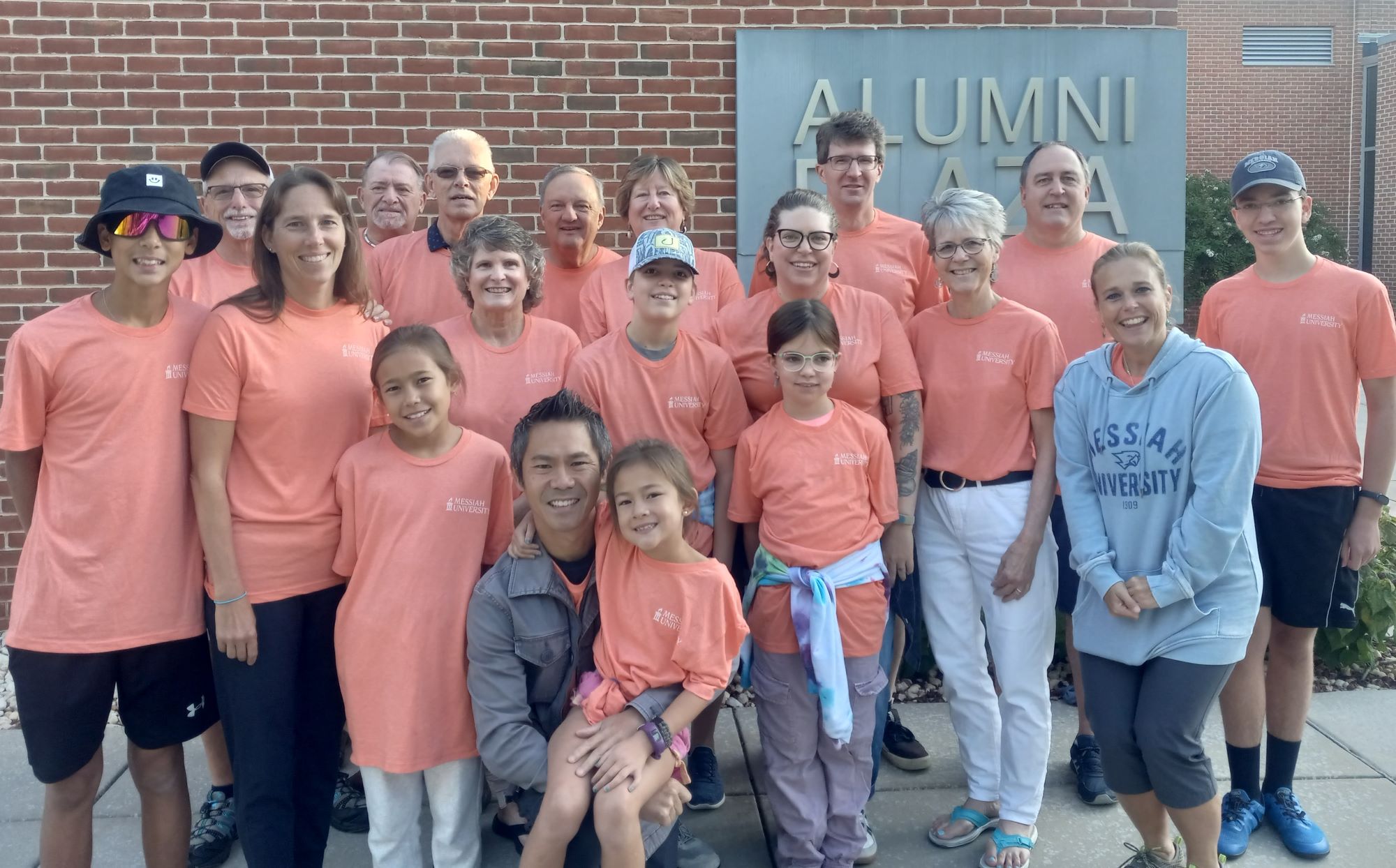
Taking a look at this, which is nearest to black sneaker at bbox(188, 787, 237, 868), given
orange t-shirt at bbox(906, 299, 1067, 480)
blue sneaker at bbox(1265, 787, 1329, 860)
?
orange t-shirt at bbox(906, 299, 1067, 480)

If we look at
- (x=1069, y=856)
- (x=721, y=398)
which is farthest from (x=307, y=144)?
(x=1069, y=856)

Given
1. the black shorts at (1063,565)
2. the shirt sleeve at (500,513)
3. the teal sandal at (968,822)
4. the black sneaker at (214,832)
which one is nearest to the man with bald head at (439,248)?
the shirt sleeve at (500,513)

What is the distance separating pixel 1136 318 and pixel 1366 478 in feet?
4.04

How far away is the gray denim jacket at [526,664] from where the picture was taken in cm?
284

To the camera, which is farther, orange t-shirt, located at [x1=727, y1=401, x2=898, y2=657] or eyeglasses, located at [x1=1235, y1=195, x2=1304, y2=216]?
eyeglasses, located at [x1=1235, y1=195, x2=1304, y2=216]

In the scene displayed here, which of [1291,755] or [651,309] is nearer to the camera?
[651,309]

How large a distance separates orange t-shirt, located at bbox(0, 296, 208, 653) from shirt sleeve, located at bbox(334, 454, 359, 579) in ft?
1.36

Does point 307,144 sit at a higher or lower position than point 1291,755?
higher

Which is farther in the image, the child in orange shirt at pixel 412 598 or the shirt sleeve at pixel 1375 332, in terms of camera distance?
the shirt sleeve at pixel 1375 332

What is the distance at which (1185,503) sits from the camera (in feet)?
9.48

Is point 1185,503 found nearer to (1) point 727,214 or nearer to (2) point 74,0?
(1) point 727,214

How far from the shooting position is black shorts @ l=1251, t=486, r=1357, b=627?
3.39 metres

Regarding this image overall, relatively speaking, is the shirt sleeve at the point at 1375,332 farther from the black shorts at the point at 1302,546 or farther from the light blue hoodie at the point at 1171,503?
the light blue hoodie at the point at 1171,503

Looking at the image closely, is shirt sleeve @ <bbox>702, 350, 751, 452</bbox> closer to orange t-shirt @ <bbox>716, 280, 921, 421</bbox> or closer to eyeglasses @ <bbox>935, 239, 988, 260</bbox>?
orange t-shirt @ <bbox>716, 280, 921, 421</bbox>
